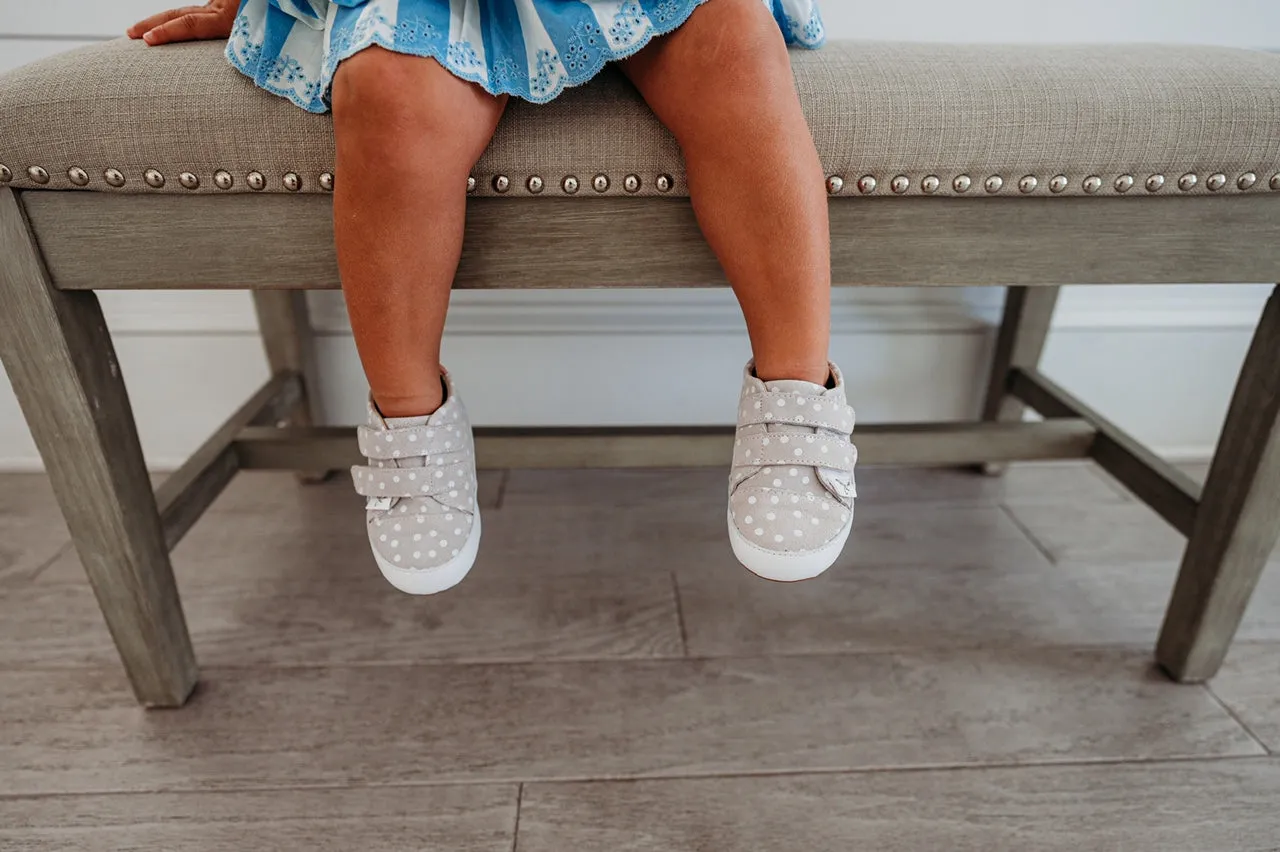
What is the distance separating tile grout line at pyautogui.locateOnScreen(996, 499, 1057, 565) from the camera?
90 centimetres

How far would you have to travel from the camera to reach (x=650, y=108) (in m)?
0.51

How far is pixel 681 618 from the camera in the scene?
78cm

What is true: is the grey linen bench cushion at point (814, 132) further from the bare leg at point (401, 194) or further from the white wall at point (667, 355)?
the white wall at point (667, 355)

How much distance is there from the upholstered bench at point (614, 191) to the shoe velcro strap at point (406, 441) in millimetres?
107

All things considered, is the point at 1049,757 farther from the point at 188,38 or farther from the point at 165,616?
the point at 188,38

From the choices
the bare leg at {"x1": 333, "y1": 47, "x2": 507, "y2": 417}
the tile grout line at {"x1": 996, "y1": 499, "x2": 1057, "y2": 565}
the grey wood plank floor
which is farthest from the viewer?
the tile grout line at {"x1": 996, "y1": 499, "x2": 1057, "y2": 565}

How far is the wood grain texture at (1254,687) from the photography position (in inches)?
26.1

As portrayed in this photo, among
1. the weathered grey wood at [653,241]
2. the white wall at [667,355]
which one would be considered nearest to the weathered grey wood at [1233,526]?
the weathered grey wood at [653,241]

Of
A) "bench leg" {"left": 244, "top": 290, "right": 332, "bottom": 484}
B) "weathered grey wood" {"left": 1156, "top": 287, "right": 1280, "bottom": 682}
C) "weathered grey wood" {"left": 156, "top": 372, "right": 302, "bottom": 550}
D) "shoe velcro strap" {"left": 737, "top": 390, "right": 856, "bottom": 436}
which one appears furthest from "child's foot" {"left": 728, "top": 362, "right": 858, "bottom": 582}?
"bench leg" {"left": 244, "top": 290, "right": 332, "bottom": 484}

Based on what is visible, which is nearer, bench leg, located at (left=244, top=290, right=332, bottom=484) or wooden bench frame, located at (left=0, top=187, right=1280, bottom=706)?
wooden bench frame, located at (left=0, top=187, right=1280, bottom=706)

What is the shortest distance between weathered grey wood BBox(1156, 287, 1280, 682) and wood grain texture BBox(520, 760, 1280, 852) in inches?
4.3

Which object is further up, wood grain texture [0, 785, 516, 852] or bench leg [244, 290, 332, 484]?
bench leg [244, 290, 332, 484]

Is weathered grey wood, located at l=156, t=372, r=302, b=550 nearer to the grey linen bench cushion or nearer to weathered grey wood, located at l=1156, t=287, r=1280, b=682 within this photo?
the grey linen bench cushion

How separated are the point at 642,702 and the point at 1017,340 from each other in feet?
2.12
